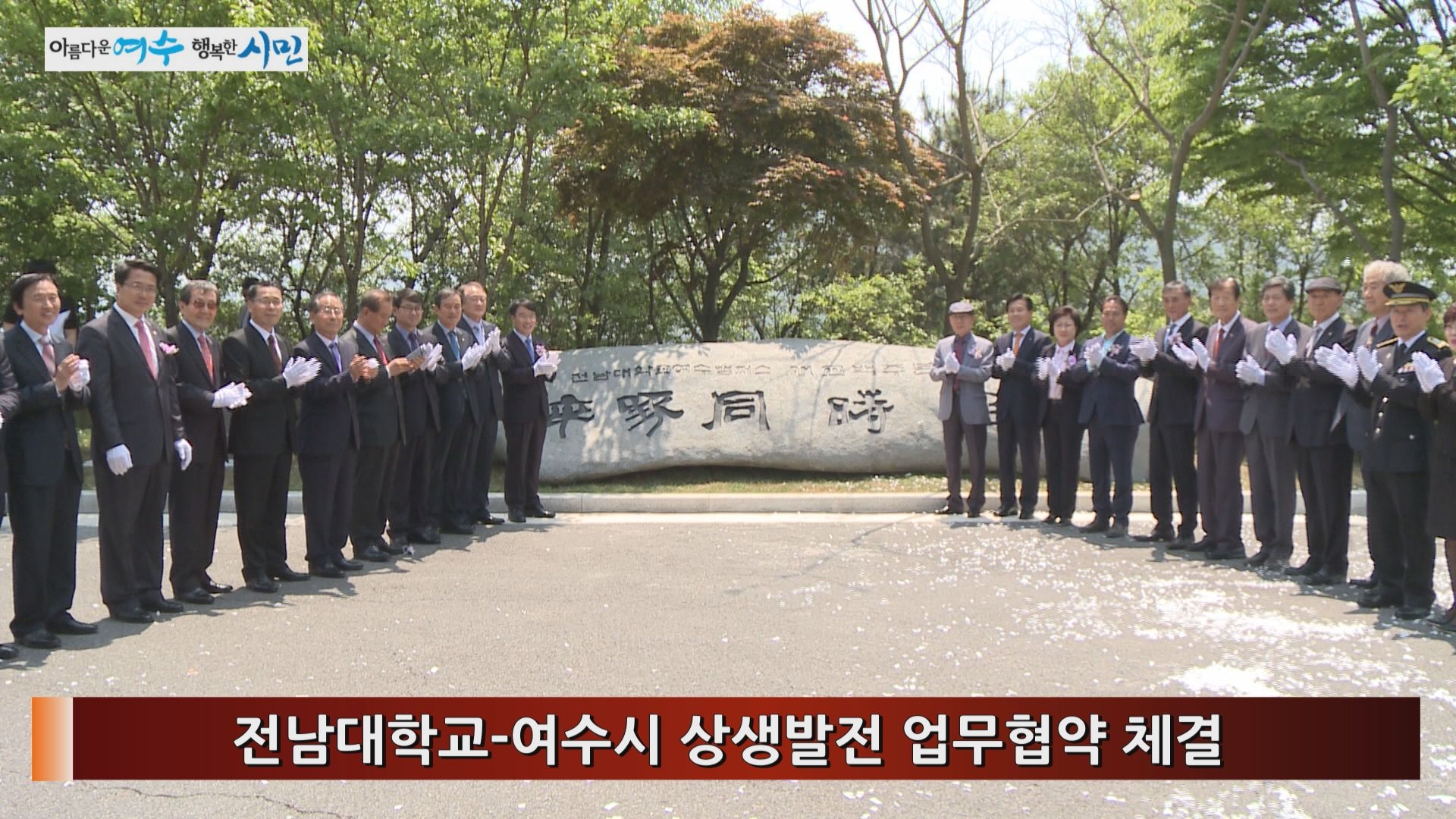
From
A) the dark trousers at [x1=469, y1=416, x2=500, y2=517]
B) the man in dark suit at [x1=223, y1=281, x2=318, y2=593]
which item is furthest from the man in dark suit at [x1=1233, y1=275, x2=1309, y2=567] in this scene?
the man in dark suit at [x1=223, y1=281, x2=318, y2=593]

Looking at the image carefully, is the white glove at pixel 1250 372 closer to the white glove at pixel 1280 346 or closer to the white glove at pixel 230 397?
the white glove at pixel 1280 346

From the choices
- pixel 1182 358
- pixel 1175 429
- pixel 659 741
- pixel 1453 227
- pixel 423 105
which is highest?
pixel 423 105

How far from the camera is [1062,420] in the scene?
8.23m

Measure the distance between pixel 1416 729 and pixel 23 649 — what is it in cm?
575

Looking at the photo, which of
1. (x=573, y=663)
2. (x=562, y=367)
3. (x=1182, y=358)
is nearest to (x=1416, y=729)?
(x=573, y=663)

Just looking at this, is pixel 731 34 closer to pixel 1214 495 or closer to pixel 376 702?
pixel 1214 495

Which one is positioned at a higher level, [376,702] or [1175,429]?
[1175,429]

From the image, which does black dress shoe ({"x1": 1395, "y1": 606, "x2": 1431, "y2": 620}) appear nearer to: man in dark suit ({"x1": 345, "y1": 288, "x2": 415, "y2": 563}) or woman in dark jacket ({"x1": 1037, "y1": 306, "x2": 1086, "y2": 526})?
woman in dark jacket ({"x1": 1037, "y1": 306, "x2": 1086, "y2": 526})

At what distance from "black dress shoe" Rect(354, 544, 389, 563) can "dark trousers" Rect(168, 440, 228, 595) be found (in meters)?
1.16

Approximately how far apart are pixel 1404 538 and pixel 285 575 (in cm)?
624

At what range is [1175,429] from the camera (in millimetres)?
7305

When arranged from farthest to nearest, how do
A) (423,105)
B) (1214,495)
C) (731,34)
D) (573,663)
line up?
(731,34)
(423,105)
(1214,495)
(573,663)

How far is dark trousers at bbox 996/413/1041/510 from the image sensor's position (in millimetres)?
8523

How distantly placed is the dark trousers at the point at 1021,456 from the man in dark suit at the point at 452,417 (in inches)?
172
